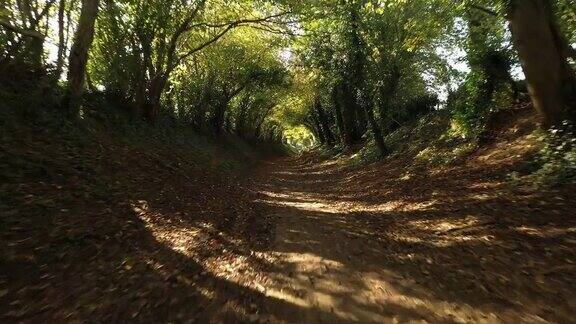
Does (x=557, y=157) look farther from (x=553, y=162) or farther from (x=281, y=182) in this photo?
(x=281, y=182)

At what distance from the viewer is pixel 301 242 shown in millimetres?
7797

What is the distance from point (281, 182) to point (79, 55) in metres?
10.4

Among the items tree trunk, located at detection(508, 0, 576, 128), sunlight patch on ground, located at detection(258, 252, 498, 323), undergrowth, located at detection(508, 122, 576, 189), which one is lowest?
sunlight patch on ground, located at detection(258, 252, 498, 323)

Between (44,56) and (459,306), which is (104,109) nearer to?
(44,56)

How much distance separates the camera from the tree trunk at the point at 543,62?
8750 mm

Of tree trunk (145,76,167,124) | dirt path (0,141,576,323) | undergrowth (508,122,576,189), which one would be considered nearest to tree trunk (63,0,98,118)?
dirt path (0,141,576,323)

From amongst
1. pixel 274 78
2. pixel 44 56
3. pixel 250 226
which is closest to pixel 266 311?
pixel 250 226

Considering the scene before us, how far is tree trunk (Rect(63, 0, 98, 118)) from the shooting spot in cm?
1082

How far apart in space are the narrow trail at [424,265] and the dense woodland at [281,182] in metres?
0.04

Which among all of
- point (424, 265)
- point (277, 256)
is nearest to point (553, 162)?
point (424, 265)

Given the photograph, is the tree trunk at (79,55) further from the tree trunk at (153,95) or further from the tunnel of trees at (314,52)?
the tree trunk at (153,95)

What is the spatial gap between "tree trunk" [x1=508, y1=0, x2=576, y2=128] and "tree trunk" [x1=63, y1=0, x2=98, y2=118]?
10434 millimetres

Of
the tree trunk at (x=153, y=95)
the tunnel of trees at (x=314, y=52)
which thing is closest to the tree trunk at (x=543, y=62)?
the tunnel of trees at (x=314, y=52)

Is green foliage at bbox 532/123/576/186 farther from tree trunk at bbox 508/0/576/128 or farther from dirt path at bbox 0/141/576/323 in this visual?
dirt path at bbox 0/141/576/323
